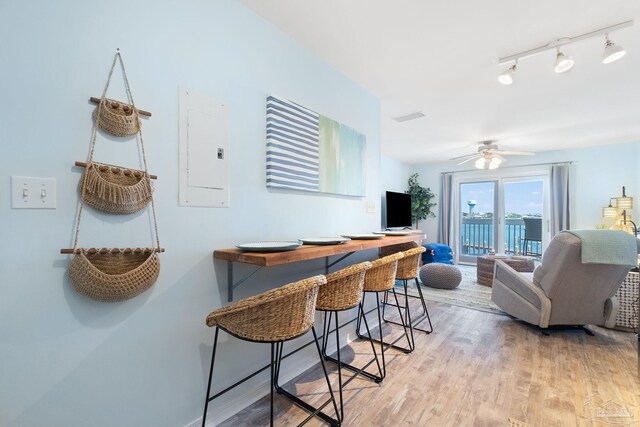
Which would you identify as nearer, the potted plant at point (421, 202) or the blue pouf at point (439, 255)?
the blue pouf at point (439, 255)

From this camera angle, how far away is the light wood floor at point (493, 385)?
60.9 inches

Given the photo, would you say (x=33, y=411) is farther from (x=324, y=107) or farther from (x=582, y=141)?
(x=582, y=141)

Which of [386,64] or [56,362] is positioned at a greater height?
[386,64]

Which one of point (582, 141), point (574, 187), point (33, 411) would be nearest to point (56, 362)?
point (33, 411)

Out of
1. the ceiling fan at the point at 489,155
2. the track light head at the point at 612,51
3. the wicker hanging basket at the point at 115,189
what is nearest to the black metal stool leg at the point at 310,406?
the wicker hanging basket at the point at 115,189

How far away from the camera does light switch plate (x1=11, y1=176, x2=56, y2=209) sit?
96cm

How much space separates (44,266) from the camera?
3.32ft

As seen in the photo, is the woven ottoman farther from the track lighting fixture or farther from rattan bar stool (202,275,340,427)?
rattan bar stool (202,275,340,427)

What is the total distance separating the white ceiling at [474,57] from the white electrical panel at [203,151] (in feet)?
2.43

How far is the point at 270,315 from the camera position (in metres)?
1.17

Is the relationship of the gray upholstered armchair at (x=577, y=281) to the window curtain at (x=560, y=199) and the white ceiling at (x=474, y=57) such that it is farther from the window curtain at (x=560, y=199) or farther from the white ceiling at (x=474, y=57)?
the window curtain at (x=560, y=199)

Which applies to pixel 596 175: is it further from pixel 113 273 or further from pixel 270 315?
pixel 113 273

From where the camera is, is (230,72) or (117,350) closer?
(117,350)

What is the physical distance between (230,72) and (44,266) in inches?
48.7
